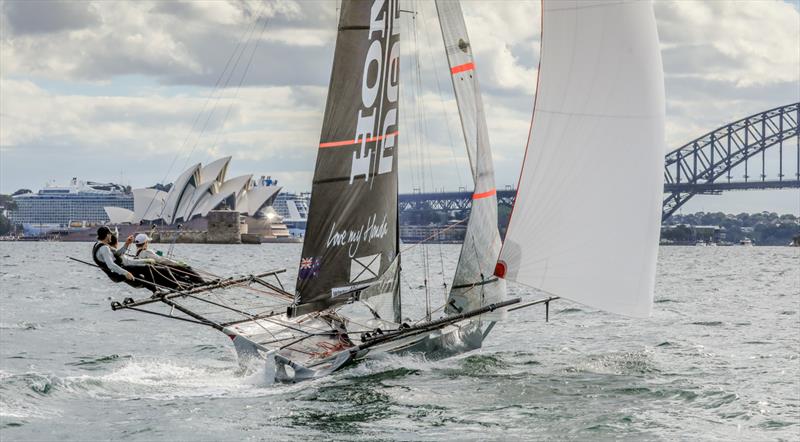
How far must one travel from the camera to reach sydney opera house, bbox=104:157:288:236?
6756cm

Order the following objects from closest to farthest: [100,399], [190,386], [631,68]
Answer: [631,68]
[100,399]
[190,386]

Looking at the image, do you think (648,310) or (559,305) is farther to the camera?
(559,305)

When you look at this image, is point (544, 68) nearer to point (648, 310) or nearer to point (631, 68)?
point (631, 68)

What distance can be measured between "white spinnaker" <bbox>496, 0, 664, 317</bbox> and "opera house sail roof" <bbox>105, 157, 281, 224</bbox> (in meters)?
55.6

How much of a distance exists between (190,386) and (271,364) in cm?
90

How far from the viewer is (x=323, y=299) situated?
9367 mm

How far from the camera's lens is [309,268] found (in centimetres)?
933

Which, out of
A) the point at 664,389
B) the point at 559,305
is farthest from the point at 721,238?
the point at 664,389

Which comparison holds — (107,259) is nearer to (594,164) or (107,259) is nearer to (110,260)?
(110,260)

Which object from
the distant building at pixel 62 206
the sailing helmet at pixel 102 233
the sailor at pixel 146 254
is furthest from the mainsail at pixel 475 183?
the distant building at pixel 62 206

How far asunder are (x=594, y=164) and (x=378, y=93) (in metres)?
2.38

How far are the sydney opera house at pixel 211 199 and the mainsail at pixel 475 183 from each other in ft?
162

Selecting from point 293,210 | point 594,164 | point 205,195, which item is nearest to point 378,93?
point 594,164

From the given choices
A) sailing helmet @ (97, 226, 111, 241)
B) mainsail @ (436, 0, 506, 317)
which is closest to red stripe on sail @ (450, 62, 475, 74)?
mainsail @ (436, 0, 506, 317)
